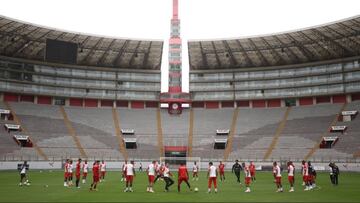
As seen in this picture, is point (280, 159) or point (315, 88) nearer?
point (280, 159)

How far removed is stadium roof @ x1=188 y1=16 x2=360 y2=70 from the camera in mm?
66312

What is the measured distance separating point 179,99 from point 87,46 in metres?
21.3

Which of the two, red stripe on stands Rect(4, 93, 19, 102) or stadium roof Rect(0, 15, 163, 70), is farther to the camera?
red stripe on stands Rect(4, 93, 19, 102)

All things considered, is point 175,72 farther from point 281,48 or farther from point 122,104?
point 281,48

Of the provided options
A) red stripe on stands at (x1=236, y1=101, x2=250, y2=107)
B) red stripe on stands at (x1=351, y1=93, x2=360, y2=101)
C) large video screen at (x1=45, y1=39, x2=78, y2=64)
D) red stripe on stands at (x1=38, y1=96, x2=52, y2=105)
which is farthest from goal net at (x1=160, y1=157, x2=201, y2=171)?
red stripe on stands at (x1=351, y1=93, x2=360, y2=101)

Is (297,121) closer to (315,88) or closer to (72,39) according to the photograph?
(315,88)

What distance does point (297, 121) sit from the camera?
73875 millimetres

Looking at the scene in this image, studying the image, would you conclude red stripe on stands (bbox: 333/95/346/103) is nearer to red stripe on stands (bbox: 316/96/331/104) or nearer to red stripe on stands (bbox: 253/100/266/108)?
red stripe on stands (bbox: 316/96/331/104)

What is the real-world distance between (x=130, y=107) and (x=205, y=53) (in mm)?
19379

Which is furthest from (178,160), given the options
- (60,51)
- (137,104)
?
(60,51)

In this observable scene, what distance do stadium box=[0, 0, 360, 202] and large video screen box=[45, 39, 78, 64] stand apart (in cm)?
18

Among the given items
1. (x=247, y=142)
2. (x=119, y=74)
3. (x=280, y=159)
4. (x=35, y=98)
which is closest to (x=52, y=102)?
(x=35, y=98)

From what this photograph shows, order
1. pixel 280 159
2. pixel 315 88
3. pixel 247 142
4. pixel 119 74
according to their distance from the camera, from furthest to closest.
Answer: pixel 119 74, pixel 315 88, pixel 247 142, pixel 280 159

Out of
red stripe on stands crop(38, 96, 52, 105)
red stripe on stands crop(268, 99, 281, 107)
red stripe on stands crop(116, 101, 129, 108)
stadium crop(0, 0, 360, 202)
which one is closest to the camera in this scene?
stadium crop(0, 0, 360, 202)
